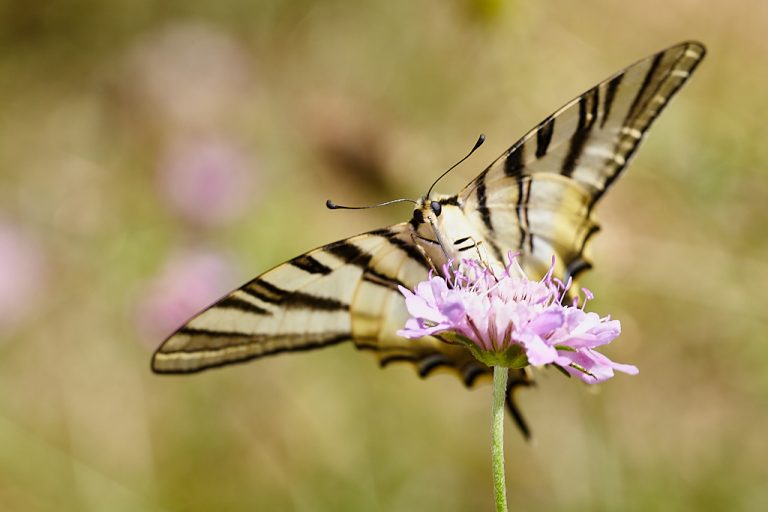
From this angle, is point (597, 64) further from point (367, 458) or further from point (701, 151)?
point (367, 458)

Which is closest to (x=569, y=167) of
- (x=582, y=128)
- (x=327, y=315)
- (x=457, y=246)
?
(x=582, y=128)

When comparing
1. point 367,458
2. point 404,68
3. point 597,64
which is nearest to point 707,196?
point 367,458

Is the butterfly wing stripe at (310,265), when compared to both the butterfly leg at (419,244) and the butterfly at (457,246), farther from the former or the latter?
the butterfly leg at (419,244)

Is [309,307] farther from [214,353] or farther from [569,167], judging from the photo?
[569,167]

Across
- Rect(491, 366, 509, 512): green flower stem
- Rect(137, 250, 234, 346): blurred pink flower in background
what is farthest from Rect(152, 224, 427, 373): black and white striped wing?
Rect(137, 250, 234, 346): blurred pink flower in background

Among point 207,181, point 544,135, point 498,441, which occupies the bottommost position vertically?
point 498,441

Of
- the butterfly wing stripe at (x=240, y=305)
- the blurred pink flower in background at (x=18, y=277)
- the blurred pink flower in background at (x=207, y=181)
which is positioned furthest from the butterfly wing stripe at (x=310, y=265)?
the blurred pink flower in background at (x=18, y=277)

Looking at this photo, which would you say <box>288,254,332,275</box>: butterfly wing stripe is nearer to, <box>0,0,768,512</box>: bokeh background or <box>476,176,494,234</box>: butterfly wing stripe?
<box>476,176,494,234</box>: butterfly wing stripe
